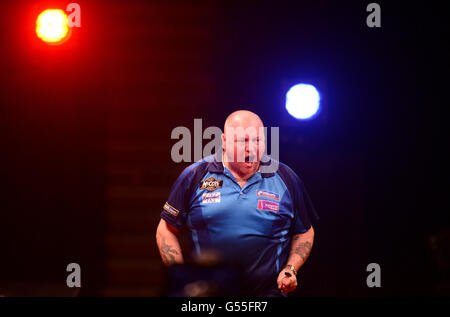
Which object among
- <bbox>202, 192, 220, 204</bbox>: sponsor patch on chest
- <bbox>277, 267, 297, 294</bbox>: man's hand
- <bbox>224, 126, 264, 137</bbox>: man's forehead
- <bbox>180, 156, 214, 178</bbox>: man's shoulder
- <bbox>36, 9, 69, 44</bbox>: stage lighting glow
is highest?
<bbox>36, 9, 69, 44</bbox>: stage lighting glow

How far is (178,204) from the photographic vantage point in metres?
2.83

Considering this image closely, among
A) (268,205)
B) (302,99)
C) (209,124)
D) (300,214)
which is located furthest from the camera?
(209,124)

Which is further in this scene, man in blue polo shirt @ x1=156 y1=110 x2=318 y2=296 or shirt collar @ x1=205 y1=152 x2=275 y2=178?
shirt collar @ x1=205 y1=152 x2=275 y2=178

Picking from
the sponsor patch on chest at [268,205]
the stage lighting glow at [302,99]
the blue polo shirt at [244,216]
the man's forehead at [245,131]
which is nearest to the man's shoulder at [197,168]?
the blue polo shirt at [244,216]

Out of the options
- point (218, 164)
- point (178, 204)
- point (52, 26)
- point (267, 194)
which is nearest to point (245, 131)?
point (218, 164)

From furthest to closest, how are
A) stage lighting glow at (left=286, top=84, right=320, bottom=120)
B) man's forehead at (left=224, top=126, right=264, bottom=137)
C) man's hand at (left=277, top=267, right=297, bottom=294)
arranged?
1. stage lighting glow at (left=286, top=84, right=320, bottom=120)
2. man's forehead at (left=224, top=126, right=264, bottom=137)
3. man's hand at (left=277, top=267, right=297, bottom=294)

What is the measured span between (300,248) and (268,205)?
39cm

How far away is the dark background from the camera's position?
12.3ft

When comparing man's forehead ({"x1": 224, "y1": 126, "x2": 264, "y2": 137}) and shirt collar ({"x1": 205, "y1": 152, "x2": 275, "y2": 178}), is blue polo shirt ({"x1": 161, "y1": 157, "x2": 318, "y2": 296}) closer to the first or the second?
shirt collar ({"x1": 205, "y1": 152, "x2": 275, "y2": 178})

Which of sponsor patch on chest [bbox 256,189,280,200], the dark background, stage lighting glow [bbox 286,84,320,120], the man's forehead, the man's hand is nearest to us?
the man's hand

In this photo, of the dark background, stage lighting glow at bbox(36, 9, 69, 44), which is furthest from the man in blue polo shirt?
stage lighting glow at bbox(36, 9, 69, 44)

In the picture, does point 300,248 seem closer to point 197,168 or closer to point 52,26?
point 197,168

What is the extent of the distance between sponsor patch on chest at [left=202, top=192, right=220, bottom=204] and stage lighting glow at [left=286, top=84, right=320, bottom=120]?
124 cm

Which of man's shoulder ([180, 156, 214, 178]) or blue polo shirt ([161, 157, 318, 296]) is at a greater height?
man's shoulder ([180, 156, 214, 178])
